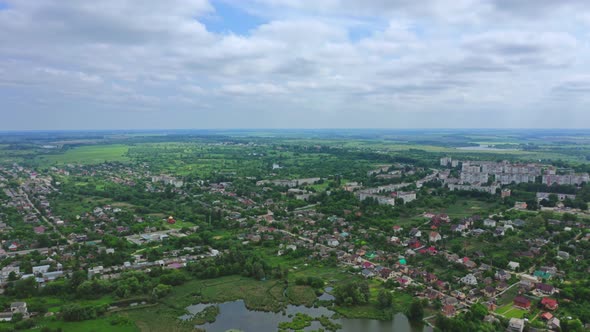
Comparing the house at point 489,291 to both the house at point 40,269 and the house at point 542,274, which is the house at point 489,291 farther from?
the house at point 40,269

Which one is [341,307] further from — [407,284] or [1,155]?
[1,155]

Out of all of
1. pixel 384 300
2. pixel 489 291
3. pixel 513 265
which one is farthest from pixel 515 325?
pixel 513 265

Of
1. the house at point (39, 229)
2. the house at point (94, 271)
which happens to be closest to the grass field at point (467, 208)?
the house at point (94, 271)

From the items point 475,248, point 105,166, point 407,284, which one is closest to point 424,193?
point 475,248

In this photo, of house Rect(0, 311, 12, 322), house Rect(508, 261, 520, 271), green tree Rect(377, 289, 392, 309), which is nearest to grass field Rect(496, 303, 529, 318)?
green tree Rect(377, 289, 392, 309)

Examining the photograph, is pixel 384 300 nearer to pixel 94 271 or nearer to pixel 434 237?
pixel 434 237

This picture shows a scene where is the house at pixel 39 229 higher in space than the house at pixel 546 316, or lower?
higher

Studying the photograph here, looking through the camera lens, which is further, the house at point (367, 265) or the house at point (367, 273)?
the house at point (367, 265)

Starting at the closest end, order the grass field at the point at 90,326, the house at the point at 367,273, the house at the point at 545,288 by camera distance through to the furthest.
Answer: the grass field at the point at 90,326 → the house at the point at 545,288 → the house at the point at 367,273
